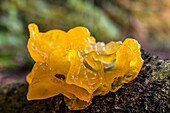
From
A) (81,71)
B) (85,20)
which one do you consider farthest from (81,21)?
(81,71)

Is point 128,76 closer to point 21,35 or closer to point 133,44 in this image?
point 133,44

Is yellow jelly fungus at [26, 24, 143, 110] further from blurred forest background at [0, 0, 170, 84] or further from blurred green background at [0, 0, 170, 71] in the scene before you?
blurred green background at [0, 0, 170, 71]

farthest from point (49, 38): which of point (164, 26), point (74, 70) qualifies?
point (164, 26)

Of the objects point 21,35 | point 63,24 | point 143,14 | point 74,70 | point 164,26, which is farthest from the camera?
point 164,26

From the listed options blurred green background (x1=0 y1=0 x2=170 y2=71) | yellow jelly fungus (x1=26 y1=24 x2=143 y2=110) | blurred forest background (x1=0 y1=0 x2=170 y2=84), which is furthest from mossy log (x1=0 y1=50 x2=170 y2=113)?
blurred green background (x1=0 y1=0 x2=170 y2=71)

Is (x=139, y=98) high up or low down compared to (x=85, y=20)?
down

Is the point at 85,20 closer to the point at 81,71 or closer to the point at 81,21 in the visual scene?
the point at 81,21
